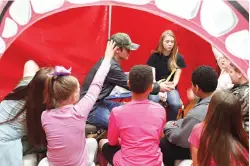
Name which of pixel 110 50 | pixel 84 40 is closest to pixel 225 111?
pixel 110 50

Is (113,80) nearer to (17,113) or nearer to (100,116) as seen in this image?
(100,116)

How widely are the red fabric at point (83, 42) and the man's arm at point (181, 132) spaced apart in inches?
58.0

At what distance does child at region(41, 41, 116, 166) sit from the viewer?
2027 mm

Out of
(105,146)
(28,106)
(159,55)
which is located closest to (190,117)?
(105,146)

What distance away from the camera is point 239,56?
1.59 m

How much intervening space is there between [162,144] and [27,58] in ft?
5.16

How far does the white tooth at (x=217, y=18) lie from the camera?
1.58 metres

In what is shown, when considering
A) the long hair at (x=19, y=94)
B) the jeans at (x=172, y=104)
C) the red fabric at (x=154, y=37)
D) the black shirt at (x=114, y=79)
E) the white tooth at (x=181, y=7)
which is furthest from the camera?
the red fabric at (x=154, y=37)

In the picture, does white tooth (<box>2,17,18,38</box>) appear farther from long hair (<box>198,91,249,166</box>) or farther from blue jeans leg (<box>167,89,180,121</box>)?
blue jeans leg (<box>167,89,180,121</box>)

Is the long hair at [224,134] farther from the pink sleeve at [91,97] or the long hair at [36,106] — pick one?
the long hair at [36,106]

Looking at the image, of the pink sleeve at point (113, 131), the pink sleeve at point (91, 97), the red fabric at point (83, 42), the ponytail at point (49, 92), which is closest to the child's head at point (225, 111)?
the pink sleeve at point (113, 131)

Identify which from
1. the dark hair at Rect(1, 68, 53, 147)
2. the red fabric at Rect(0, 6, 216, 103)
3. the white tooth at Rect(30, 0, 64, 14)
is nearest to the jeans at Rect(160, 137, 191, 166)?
the dark hair at Rect(1, 68, 53, 147)

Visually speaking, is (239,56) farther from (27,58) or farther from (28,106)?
(27,58)

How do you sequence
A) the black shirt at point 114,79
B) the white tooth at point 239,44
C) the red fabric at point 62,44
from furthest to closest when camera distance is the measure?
the red fabric at point 62,44 < the black shirt at point 114,79 < the white tooth at point 239,44
